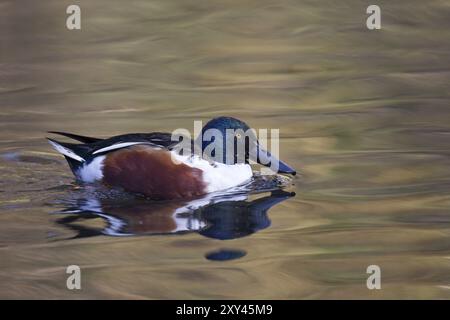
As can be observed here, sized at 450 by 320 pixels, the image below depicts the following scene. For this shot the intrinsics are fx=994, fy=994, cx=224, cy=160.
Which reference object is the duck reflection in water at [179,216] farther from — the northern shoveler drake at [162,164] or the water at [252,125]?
the northern shoveler drake at [162,164]

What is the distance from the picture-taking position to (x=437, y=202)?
22.1 feet

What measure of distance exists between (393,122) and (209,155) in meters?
1.95

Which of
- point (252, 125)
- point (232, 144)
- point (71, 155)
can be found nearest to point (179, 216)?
point (232, 144)

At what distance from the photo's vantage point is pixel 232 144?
7555 millimetres

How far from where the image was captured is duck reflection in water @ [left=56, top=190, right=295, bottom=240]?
6.27 metres

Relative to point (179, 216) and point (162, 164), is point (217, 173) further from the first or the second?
point (179, 216)

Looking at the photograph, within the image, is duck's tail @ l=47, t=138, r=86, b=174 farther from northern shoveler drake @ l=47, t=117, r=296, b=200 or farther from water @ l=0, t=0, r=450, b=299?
water @ l=0, t=0, r=450, b=299

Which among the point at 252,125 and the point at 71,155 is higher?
the point at 252,125

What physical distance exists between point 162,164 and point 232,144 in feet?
1.92

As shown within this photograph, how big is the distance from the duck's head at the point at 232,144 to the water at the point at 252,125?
12.9 inches

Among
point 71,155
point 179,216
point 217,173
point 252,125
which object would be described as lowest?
point 179,216

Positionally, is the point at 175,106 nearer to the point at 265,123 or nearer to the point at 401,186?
the point at 265,123

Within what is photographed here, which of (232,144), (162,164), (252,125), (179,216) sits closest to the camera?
(179,216)

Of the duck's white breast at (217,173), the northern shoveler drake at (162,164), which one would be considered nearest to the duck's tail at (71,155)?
the northern shoveler drake at (162,164)
